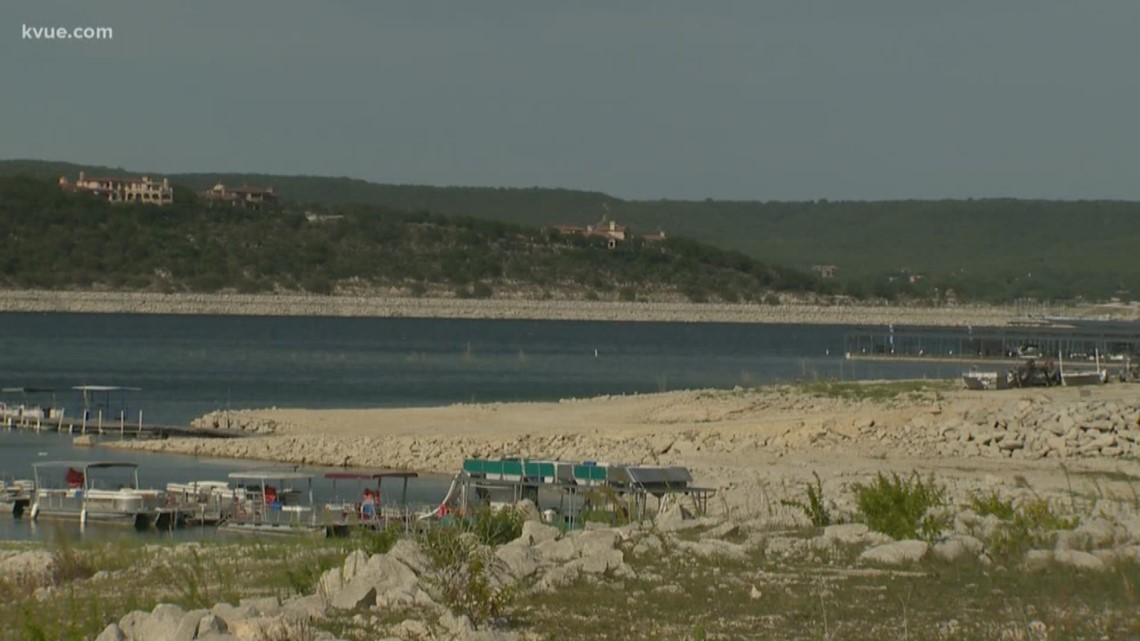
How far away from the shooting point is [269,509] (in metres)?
25.4

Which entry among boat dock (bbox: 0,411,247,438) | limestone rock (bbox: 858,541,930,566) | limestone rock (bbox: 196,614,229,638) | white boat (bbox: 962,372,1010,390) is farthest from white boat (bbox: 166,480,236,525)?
white boat (bbox: 962,372,1010,390)

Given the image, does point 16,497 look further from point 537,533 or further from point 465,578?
point 465,578

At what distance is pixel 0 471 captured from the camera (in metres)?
33.3

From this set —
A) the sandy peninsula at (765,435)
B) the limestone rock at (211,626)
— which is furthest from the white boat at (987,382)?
the limestone rock at (211,626)

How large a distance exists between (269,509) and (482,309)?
448 ft

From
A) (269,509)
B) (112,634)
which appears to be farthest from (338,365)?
(112,634)

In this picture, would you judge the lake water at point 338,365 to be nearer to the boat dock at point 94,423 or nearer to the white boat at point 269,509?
the boat dock at point 94,423

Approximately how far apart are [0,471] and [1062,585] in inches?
1035

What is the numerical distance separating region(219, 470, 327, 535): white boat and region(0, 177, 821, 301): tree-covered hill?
132757 mm

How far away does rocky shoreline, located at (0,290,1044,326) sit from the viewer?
15000 centimetres

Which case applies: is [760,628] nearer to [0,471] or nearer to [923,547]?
[923,547]

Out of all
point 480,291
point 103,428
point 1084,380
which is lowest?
point 103,428

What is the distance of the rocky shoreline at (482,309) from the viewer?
15000 centimetres

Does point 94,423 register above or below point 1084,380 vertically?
below
